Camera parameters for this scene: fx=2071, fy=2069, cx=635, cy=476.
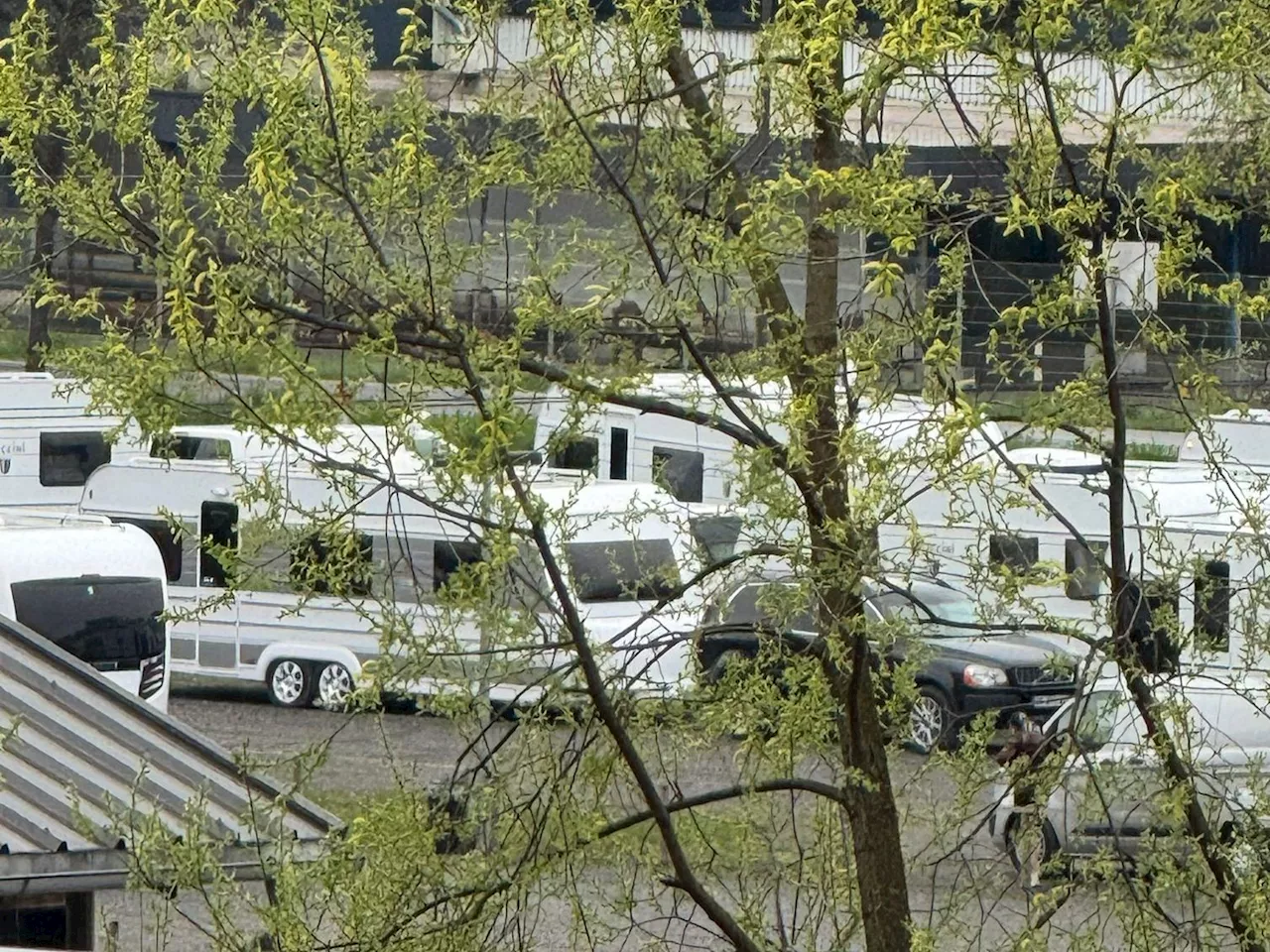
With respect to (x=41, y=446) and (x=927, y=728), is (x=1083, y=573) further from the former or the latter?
(x=41, y=446)

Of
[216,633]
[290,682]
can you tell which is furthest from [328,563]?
[216,633]

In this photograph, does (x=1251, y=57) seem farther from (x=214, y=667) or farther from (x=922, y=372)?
(x=214, y=667)

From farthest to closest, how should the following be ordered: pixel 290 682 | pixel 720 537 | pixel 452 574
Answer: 1. pixel 290 682
2. pixel 720 537
3. pixel 452 574

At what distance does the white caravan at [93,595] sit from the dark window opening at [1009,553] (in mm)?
13678

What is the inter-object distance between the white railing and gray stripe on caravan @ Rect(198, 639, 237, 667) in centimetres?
1533

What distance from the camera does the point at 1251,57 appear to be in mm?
5500

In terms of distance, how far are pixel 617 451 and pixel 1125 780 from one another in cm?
1762

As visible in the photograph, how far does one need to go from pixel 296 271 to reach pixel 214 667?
1627cm

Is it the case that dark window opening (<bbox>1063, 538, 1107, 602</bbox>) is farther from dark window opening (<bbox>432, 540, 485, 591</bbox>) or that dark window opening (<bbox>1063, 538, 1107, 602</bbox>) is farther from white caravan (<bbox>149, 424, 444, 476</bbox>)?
white caravan (<bbox>149, 424, 444, 476</bbox>)

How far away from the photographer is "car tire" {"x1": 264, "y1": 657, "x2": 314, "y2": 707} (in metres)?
20.8

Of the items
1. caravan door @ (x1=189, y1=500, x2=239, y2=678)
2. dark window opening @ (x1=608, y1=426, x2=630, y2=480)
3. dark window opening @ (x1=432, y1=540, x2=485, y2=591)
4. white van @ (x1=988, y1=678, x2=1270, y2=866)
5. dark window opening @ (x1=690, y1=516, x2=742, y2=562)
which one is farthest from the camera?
dark window opening @ (x1=608, y1=426, x2=630, y2=480)

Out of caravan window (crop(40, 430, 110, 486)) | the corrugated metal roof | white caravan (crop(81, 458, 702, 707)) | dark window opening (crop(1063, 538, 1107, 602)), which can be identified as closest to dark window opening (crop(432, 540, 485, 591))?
white caravan (crop(81, 458, 702, 707))

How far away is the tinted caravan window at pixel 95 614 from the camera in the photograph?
60.4 feet

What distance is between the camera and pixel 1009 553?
576cm
